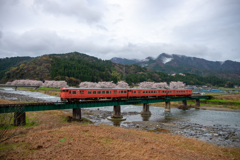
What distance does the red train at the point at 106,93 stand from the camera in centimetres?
2825

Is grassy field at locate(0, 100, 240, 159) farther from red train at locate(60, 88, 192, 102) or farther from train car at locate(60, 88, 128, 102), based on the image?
red train at locate(60, 88, 192, 102)

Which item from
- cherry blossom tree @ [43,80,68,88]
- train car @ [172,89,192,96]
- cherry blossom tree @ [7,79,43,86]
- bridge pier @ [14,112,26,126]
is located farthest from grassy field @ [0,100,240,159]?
cherry blossom tree @ [7,79,43,86]

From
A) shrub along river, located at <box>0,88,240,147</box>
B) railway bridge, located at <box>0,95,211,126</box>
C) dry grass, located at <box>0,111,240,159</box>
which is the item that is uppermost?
railway bridge, located at <box>0,95,211,126</box>

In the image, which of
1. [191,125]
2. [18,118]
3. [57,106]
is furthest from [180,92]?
[18,118]

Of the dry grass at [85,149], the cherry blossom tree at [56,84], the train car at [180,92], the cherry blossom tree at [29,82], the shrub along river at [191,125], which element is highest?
the cherry blossom tree at [29,82]

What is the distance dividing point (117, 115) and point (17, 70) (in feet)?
520

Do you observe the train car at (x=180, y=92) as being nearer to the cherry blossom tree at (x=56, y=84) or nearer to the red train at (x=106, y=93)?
the red train at (x=106, y=93)

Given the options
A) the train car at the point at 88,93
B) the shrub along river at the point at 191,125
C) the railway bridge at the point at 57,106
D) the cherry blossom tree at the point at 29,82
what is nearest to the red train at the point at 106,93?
the train car at the point at 88,93

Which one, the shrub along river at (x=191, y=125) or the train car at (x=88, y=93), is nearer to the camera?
the shrub along river at (x=191, y=125)

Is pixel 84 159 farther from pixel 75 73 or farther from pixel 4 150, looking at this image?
pixel 75 73

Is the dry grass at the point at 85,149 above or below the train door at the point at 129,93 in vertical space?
below

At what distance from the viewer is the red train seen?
28250mm

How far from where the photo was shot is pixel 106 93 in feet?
108

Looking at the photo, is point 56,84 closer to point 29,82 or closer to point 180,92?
point 29,82
